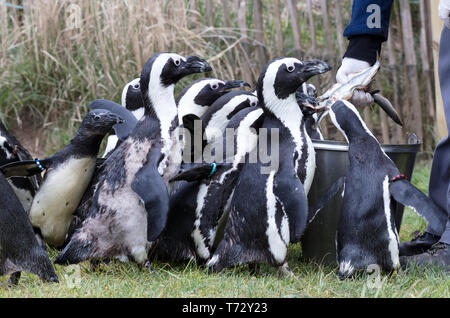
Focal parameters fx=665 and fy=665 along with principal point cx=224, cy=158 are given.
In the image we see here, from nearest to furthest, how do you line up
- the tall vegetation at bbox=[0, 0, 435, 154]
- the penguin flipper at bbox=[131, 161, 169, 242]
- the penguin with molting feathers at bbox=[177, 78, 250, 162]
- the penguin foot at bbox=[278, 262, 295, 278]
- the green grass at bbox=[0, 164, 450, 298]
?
the green grass at bbox=[0, 164, 450, 298], the penguin flipper at bbox=[131, 161, 169, 242], the penguin foot at bbox=[278, 262, 295, 278], the penguin with molting feathers at bbox=[177, 78, 250, 162], the tall vegetation at bbox=[0, 0, 435, 154]

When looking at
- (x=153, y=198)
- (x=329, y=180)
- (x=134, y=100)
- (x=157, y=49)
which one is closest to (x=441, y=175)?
(x=329, y=180)

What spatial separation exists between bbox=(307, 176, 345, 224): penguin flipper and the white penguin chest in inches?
38.2

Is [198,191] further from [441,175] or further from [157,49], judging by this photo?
[157,49]

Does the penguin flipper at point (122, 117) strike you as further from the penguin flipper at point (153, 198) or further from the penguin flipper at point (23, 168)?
the penguin flipper at point (153, 198)

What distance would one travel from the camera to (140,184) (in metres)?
2.52

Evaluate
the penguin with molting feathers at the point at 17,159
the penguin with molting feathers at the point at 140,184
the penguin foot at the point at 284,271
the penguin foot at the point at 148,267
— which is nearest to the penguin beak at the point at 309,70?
the penguin with molting feathers at the point at 140,184

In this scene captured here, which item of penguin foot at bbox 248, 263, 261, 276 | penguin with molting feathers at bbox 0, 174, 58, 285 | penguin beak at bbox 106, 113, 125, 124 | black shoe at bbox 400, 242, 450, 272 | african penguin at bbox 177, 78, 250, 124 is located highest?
african penguin at bbox 177, 78, 250, 124

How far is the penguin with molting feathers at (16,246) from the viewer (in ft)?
7.56

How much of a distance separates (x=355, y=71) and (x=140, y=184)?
110 centimetres

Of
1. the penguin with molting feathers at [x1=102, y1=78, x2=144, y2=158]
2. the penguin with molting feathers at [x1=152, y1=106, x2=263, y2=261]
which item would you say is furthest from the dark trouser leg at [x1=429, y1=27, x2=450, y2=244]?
the penguin with molting feathers at [x1=102, y1=78, x2=144, y2=158]

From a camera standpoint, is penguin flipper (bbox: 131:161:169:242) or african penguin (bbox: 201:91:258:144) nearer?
penguin flipper (bbox: 131:161:169:242)

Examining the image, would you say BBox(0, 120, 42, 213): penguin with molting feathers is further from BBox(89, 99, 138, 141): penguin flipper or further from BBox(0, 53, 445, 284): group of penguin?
BBox(89, 99, 138, 141): penguin flipper

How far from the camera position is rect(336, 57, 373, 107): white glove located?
289 centimetres
